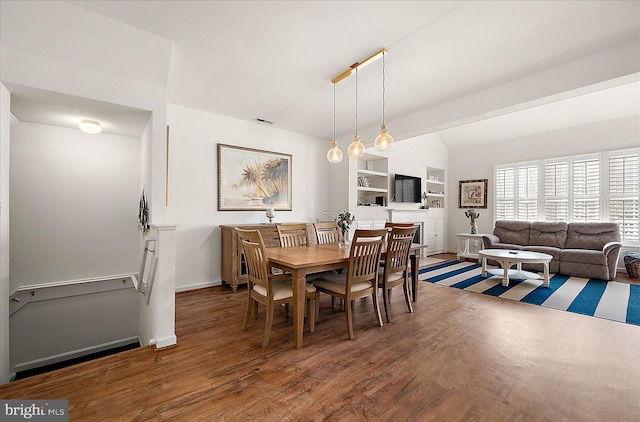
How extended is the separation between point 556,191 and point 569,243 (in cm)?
130

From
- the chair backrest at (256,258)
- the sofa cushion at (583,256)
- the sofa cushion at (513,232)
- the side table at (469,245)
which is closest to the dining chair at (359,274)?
the chair backrest at (256,258)

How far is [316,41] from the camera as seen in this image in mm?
2521

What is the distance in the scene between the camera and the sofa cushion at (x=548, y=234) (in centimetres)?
539

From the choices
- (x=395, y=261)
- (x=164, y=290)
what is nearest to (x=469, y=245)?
(x=395, y=261)

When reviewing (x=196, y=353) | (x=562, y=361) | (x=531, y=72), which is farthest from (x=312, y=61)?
(x=562, y=361)

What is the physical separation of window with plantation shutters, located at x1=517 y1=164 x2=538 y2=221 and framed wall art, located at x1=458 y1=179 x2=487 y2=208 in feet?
2.54

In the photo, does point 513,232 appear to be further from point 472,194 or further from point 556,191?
point 472,194

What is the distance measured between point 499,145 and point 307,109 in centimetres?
543

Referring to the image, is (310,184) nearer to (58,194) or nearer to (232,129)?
(232,129)

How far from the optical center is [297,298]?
235 cm

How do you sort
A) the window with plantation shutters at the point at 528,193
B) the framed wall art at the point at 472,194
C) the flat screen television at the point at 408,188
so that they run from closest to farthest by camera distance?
the window with plantation shutters at the point at 528,193
the flat screen television at the point at 408,188
the framed wall art at the point at 472,194

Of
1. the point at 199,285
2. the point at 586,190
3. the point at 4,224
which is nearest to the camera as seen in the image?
the point at 4,224

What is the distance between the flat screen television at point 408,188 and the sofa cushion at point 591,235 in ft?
9.84

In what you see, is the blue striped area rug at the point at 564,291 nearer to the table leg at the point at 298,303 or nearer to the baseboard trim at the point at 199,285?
the table leg at the point at 298,303
